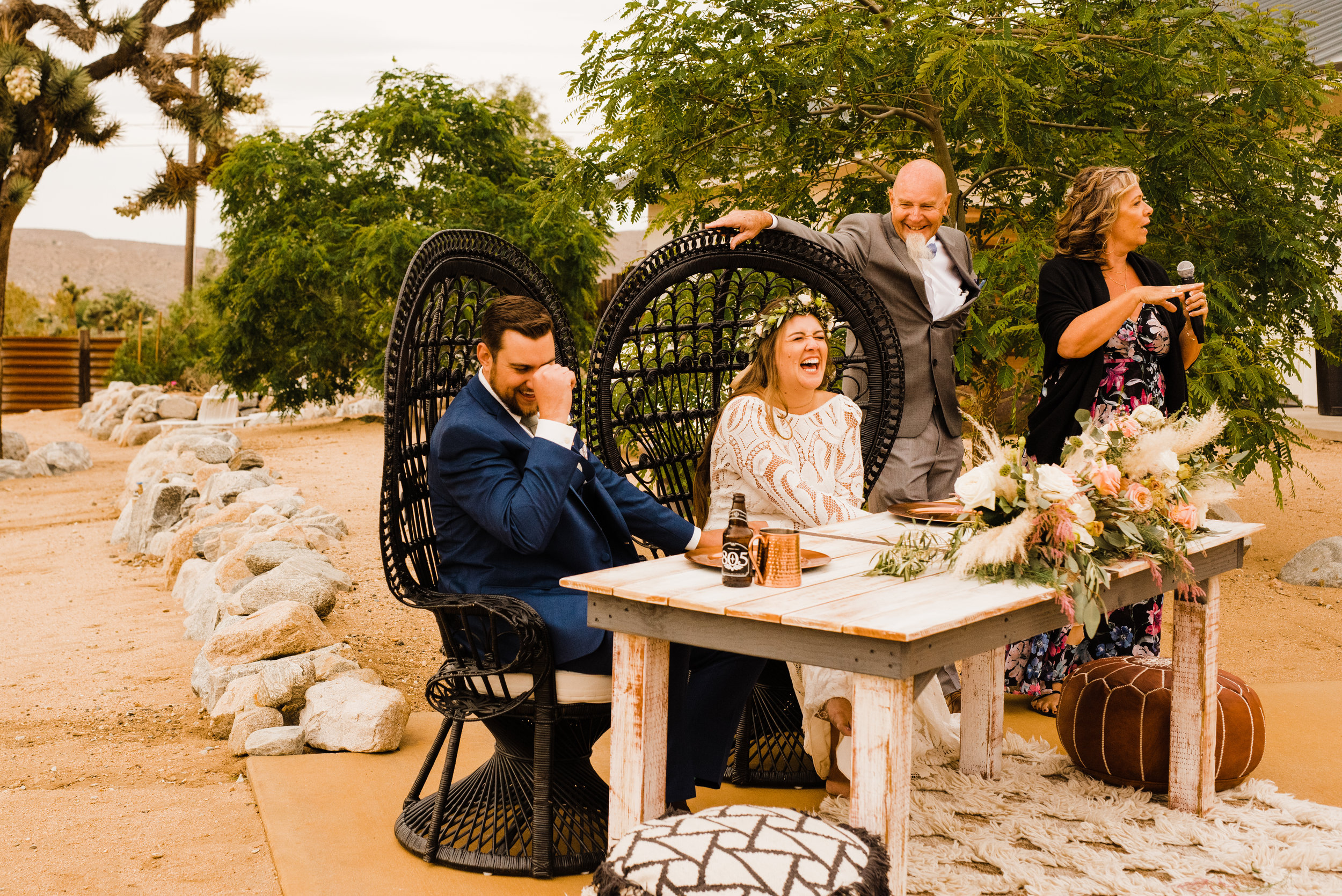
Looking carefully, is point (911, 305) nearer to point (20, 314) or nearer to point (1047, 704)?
point (1047, 704)

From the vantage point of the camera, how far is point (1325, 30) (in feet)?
43.8

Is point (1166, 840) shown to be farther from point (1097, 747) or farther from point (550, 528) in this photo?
point (550, 528)

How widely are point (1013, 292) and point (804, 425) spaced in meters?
1.73

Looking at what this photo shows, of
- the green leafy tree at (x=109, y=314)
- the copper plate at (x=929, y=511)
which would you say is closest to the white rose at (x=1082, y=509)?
the copper plate at (x=929, y=511)

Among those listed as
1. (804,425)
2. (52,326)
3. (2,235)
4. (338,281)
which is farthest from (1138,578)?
(52,326)

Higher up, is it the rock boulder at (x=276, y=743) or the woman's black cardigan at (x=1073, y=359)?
the woman's black cardigan at (x=1073, y=359)

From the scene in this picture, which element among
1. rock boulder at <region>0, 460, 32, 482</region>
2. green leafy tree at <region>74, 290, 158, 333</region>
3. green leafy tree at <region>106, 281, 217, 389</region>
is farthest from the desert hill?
rock boulder at <region>0, 460, 32, 482</region>

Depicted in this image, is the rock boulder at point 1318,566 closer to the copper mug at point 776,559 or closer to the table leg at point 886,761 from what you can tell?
the copper mug at point 776,559

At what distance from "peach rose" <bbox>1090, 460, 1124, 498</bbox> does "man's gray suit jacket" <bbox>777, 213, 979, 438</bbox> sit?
1.54 meters

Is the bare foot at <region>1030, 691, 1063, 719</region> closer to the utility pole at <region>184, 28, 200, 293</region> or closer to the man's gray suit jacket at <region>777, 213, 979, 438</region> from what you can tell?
the man's gray suit jacket at <region>777, 213, 979, 438</region>

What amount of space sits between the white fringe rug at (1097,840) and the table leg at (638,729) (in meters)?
0.83

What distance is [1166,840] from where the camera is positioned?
336 cm

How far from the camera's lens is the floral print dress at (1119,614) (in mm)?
3986

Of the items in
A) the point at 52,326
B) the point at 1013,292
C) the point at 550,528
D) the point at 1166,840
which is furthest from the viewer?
the point at 52,326
